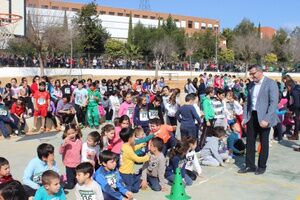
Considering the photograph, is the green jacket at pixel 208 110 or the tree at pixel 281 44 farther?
the tree at pixel 281 44

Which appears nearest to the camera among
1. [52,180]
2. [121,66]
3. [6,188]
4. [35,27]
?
[6,188]

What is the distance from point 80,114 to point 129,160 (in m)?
7.31

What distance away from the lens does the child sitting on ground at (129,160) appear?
7012 millimetres

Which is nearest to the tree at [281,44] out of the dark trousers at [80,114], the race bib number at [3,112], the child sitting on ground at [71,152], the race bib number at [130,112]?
the dark trousers at [80,114]

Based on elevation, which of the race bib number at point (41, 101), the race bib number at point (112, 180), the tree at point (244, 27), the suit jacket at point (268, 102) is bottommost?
the race bib number at point (112, 180)

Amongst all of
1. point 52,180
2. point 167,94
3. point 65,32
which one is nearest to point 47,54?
point 65,32

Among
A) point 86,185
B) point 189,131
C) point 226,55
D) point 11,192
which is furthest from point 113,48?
point 11,192

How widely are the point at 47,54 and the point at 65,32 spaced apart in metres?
3.16

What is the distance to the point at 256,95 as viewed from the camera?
311 inches

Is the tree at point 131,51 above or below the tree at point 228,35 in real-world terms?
below

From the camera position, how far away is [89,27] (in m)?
53.6

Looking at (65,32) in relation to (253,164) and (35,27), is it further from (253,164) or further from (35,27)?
(253,164)

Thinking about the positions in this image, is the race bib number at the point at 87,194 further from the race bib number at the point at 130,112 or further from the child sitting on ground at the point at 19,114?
the child sitting on ground at the point at 19,114

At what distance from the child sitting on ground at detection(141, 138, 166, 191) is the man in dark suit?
1.85m
